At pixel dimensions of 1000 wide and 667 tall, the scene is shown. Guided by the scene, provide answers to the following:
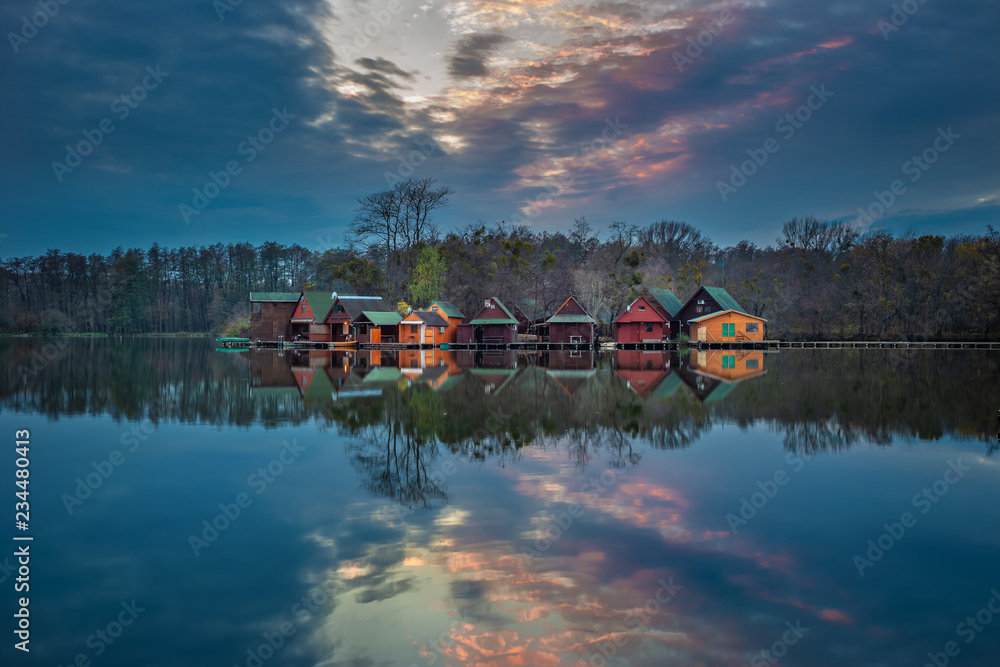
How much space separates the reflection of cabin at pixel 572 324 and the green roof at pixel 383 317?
15457 mm

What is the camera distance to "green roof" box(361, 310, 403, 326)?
61125 millimetres

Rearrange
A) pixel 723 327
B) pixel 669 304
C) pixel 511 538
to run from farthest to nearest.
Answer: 1. pixel 669 304
2. pixel 723 327
3. pixel 511 538

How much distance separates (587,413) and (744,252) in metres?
102

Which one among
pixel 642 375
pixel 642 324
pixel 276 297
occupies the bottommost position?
pixel 642 375

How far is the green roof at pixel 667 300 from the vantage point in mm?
65250

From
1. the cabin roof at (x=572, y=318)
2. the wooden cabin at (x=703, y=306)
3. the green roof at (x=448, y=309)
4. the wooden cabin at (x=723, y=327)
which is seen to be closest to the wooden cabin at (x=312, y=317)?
the green roof at (x=448, y=309)

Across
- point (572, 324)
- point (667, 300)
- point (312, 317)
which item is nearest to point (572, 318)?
point (572, 324)

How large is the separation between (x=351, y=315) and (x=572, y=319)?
921 inches

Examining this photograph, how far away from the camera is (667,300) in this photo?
6638 centimetres

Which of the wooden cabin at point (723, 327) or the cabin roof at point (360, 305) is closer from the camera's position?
the wooden cabin at point (723, 327)

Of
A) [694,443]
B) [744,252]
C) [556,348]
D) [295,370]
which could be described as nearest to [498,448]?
[694,443]

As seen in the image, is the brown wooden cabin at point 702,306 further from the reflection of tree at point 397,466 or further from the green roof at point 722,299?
the reflection of tree at point 397,466

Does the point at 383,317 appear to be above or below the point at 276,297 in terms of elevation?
below

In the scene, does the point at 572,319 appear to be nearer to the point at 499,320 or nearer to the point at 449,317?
the point at 499,320
